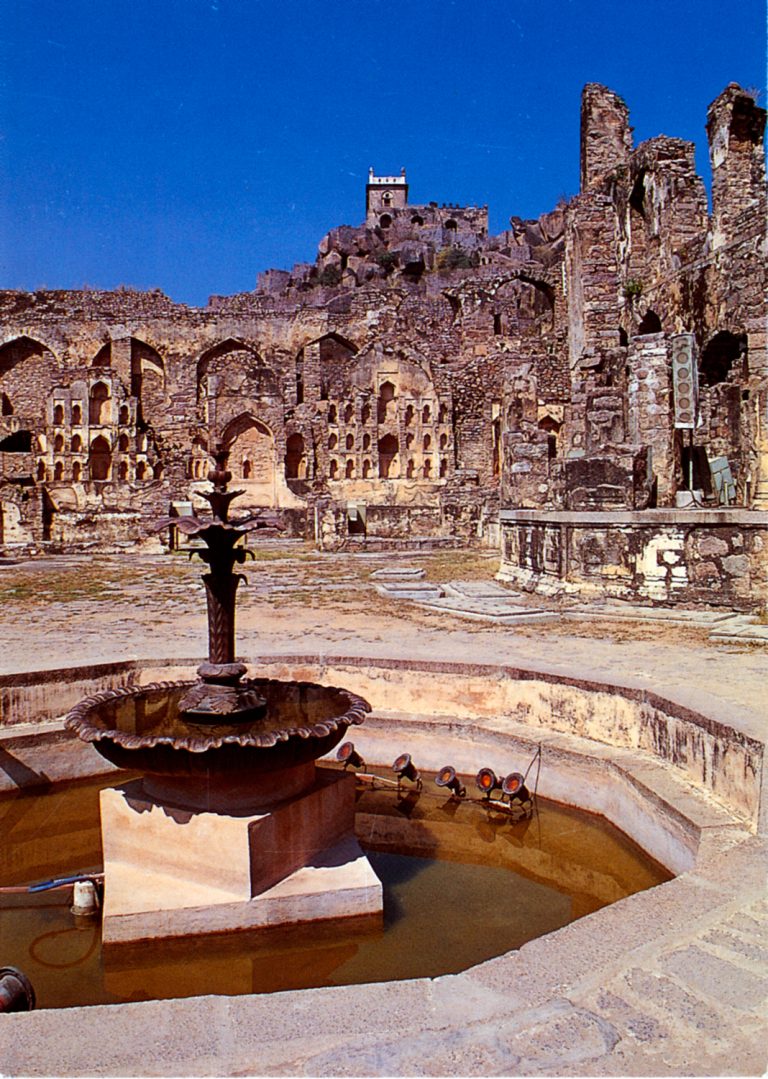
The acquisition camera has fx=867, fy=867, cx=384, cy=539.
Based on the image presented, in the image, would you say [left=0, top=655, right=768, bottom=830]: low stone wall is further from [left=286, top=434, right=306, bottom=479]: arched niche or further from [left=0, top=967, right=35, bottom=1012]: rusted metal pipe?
[left=286, top=434, right=306, bottom=479]: arched niche

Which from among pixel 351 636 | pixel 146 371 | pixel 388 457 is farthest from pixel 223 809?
pixel 146 371

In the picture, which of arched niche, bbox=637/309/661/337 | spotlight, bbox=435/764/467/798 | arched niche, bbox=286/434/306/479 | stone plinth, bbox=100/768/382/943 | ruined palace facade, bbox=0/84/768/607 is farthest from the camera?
arched niche, bbox=286/434/306/479

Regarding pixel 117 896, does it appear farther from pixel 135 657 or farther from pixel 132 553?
pixel 132 553

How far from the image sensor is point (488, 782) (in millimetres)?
5484

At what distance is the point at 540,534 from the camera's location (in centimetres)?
1150

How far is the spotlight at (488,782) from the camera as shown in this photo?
5.47 metres

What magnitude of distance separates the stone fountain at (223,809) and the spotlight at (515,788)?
1.16m

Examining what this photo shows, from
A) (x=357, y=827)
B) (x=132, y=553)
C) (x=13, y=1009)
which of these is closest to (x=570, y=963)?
(x=13, y=1009)

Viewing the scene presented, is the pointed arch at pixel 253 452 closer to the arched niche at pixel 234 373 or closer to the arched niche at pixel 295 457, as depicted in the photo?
the arched niche at pixel 295 457

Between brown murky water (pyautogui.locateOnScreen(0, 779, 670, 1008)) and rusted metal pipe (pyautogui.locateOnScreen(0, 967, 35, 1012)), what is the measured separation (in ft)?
1.12

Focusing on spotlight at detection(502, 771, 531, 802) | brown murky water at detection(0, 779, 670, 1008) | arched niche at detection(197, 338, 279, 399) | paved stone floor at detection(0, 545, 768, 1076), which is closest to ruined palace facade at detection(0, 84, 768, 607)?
arched niche at detection(197, 338, 279, 399)

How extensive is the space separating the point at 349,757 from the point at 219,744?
2.42m

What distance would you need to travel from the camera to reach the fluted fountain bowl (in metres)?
3.97

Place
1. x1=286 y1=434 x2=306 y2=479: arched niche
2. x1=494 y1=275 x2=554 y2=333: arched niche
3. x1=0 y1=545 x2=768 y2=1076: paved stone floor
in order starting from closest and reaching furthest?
x1=0 y1=545 x2=768 y2=1076: paved stone floor → x1=286 y1=434 x2=306 y2=479: arched niche → x1=494 y1=275 x2=554 y2=333: arched niche
